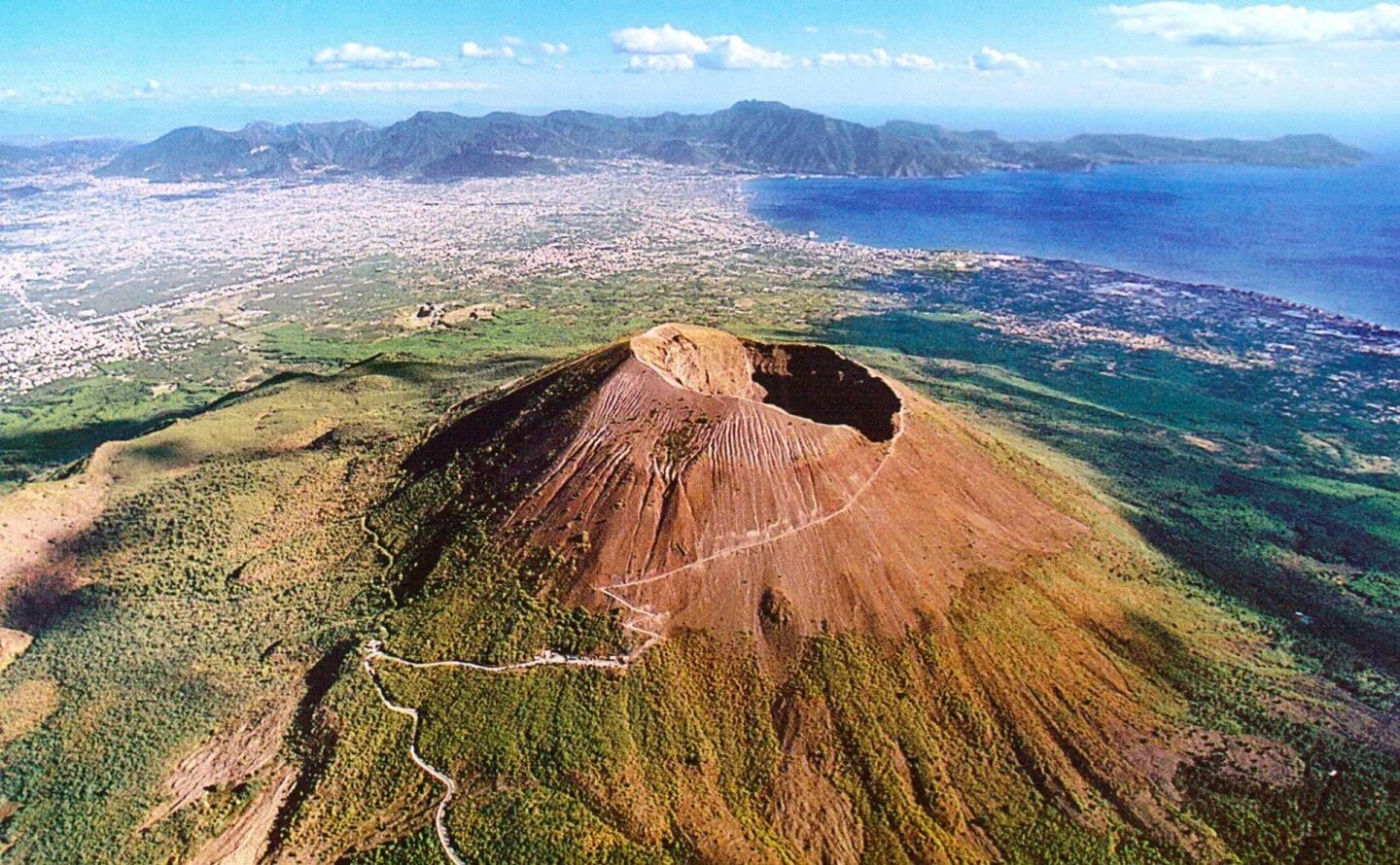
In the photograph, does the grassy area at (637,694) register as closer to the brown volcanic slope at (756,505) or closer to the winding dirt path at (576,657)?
the winding dirt path at (576,657)

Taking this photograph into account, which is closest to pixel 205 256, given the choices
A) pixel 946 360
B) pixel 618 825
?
pixel 946 360

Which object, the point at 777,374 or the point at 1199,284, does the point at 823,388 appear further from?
the point at 1199,284

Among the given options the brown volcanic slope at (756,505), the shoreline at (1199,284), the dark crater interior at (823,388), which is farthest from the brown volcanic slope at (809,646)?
the shoreline at (1199,284)

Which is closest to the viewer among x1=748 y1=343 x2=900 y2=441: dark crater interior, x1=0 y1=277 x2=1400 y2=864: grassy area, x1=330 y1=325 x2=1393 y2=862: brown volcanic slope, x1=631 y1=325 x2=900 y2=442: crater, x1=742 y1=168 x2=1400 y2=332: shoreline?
x1=0 y1=277 x2=1400 y2=864: grassy area

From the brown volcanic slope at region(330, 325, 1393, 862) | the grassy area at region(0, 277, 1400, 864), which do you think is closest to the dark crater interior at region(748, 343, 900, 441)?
the brown volcanic slope at region(330, 325, 1393, 862)

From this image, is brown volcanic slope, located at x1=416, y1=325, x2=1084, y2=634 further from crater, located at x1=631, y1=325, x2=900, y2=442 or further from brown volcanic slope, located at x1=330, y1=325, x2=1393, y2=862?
crater, located at x1=631, y1=325, x2=900, y2=442

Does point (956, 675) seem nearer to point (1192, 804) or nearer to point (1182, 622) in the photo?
point (1192, 804)

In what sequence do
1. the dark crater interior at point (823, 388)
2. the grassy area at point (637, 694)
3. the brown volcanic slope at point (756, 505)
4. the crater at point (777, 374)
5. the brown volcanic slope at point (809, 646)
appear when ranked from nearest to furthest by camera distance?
the grassy area at point (637, 694) < the brown volcanic slope at point (809, 646) < the brown volcanic slope at point (756, 505) < the dark crater interior at point (823, 388) < the crater at point (777, 374)
